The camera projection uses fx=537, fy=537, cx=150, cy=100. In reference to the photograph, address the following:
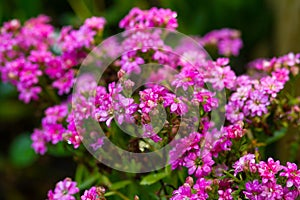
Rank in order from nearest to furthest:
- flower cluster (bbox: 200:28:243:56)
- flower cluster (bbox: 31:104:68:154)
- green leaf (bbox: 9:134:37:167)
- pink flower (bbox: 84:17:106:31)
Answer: flower cluster (bbox: 31:104:68:154), pink flower (bbox: 84:17:106:31), flower cluster (bbox: 200:28:243:56), green leaf (bbox: 9:134:37:167)

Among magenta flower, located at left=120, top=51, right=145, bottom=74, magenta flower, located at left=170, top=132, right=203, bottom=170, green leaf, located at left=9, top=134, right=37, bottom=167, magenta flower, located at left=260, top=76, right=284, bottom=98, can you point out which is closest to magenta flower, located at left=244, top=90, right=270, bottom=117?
magenta flower, located at left=260, top=76, right=284, bottom=98

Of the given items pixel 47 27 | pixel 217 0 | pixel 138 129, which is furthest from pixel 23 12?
pixel 138 129

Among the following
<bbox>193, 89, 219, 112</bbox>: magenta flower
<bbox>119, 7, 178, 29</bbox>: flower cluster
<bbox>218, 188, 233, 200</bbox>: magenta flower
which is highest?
<bbox>119, 7, 178, 29</bbox>: flower cluster

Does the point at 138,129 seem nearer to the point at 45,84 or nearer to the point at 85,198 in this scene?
the point at 85,198

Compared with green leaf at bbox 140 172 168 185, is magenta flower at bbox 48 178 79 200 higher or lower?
lower

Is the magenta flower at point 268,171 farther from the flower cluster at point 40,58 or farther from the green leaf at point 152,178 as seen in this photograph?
the flower cluster at point 40,58

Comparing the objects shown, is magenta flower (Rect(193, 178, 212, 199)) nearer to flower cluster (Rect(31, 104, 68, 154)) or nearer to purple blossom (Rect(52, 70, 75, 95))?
flower cluster (Rect(31, 104, 68, 154))

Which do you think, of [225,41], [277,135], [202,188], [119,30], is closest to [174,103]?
[202,188]

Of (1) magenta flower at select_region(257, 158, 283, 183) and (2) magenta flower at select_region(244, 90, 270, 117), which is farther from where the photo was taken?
(2) magenta flower at select_region(244, 90, 270, 117)
